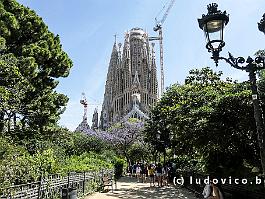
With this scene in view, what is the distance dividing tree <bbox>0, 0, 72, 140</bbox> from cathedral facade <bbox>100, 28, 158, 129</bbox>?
256 ft

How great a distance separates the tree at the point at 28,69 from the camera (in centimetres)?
1738

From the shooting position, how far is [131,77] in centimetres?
10525

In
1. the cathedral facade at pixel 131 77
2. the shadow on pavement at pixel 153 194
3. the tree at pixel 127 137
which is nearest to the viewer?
the shadow on pavement at pixel 153 194

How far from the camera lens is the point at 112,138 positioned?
159 ft

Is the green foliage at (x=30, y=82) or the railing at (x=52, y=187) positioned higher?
the green foliage at (x=30, y=82)

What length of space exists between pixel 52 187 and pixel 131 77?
95059 mm

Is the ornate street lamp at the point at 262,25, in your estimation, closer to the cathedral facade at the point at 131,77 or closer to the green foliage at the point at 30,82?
the green foliage at the point at 30,82

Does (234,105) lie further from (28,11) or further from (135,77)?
(135,77)

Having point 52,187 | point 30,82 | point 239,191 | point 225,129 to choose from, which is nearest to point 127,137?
point 30,82

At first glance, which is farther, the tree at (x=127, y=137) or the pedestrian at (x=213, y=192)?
the tree at (x=127, y=137)

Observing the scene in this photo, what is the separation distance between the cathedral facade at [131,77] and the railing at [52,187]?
84979 millimetres

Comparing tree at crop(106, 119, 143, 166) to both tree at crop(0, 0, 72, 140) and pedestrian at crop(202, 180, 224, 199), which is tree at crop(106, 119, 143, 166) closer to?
tree at crop(0, 0, 72, 140)

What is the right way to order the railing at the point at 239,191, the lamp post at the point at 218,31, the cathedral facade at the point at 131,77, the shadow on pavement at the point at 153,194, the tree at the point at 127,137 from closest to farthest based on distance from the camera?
the lamp post at the point at 218,31 < the railing at the point at 239,191 < the shadow on pavement at the point at 153,194 < the tree at the point at 127,137 < the cathedral facade at the point at 131,77

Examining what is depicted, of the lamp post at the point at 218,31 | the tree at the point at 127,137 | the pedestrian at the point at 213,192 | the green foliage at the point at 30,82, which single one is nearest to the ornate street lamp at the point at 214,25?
the lamp post at the point at 218,31
